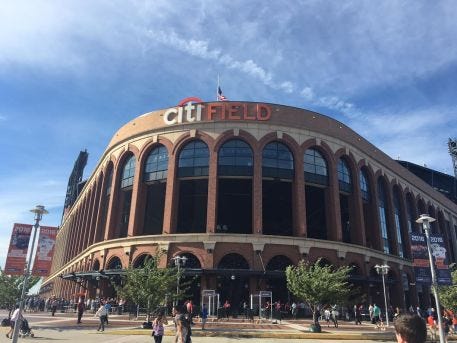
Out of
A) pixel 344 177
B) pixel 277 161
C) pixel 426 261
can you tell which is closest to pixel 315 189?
pixel 344 177

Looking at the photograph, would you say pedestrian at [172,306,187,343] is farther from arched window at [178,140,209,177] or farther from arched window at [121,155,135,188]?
arched window at [121,155,135,188]

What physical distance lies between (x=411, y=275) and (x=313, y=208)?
1727cm

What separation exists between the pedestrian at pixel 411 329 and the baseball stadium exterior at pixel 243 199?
101 feet

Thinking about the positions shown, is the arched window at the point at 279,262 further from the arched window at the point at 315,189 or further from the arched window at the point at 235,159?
the arched window at the point at 235,159

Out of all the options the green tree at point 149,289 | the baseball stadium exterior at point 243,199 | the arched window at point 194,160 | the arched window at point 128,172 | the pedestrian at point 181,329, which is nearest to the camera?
the pedestrian at point 181,329

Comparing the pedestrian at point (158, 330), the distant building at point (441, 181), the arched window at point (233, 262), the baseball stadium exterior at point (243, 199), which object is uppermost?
the distant building at point (441, 181)

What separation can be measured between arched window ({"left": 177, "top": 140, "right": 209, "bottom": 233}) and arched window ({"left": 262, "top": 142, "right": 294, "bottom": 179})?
237 inches

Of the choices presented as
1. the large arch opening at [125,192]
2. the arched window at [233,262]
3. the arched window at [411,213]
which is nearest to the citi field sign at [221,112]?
the large arch opening at [125,192]

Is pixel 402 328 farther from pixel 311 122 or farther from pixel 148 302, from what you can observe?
pixel 311 122

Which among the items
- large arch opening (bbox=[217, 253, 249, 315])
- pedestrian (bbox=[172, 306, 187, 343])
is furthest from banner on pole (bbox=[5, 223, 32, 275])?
large arch opening (bbox=[217, 253, 249, 315])

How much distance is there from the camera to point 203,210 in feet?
151

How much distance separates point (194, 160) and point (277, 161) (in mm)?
8545

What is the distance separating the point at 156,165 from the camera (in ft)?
139

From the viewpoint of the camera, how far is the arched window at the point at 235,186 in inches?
1554
